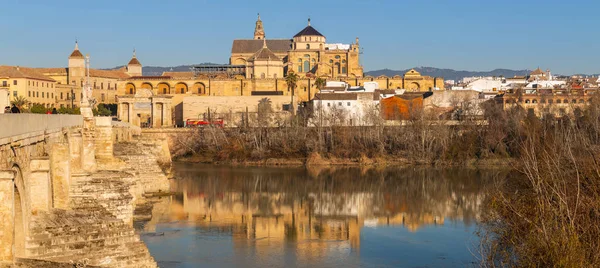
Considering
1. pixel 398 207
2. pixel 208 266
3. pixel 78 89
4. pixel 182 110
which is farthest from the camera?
pixel 78 89

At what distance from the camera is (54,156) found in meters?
23.7

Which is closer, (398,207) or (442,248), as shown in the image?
(442,248)

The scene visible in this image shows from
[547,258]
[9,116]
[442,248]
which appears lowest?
[442,248]

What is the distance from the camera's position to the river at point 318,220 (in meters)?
27.3

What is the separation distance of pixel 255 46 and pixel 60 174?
9013cm

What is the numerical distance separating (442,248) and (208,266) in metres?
8.16

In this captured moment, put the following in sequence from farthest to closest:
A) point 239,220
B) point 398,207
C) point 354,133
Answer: point 354,133
point 398,207
point 239,220

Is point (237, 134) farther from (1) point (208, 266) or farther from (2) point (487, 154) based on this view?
(1) point (208, 266)

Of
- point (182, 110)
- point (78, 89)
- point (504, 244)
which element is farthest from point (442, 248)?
point (78, 89)

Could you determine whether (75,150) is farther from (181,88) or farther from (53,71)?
(181,88)

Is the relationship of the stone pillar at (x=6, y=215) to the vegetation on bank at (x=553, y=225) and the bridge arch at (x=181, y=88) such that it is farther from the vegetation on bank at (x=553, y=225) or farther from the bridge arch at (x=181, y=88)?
the bridge arch at (x=181, y=88)

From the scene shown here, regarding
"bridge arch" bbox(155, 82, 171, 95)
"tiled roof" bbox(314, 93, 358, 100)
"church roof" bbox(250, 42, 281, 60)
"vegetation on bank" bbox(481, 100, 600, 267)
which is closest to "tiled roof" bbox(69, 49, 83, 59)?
"bridge arch" bbox(155, 82, 171, 95)

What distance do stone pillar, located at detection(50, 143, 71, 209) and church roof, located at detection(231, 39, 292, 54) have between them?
8872cm

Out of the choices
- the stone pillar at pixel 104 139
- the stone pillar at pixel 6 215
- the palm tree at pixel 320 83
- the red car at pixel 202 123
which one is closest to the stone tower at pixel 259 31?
the palm tree at pixel 320 83
